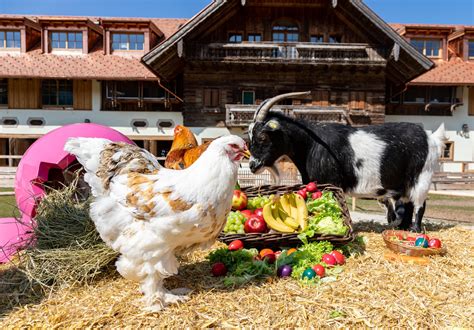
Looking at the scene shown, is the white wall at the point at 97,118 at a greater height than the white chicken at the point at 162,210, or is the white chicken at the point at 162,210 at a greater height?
the white wall at the point at 97,118

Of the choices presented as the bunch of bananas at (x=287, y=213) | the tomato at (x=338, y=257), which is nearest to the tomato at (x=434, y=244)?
the tomato at (x=338, y=257)

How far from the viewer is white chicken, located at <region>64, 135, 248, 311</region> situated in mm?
2586

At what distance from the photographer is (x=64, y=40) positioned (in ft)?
66.1

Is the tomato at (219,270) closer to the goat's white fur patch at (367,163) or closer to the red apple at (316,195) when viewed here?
the red apple at (316,195)

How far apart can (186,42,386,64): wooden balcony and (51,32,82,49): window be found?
8134 millimetres

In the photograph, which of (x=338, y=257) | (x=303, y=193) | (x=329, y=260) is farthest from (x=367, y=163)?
(x=329, y=260)

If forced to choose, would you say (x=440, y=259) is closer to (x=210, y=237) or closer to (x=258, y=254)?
(x=258, y=254)

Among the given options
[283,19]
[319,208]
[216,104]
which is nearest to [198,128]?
[216,104]

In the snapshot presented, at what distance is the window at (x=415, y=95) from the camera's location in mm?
20391

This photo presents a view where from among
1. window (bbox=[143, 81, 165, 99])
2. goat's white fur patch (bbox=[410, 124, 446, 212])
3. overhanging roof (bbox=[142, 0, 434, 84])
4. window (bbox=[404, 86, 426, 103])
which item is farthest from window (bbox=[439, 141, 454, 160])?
goat's white fur patch (bbox=[410, 124, 446, 212])

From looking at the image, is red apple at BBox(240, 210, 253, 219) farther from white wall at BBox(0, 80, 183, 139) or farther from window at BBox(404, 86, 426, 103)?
window at BBox(404, 86, 426, 103)

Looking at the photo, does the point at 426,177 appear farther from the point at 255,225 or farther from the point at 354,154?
the point at 255,225

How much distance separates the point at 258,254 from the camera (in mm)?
3674

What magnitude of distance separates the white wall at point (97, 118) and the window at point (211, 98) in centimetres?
254
